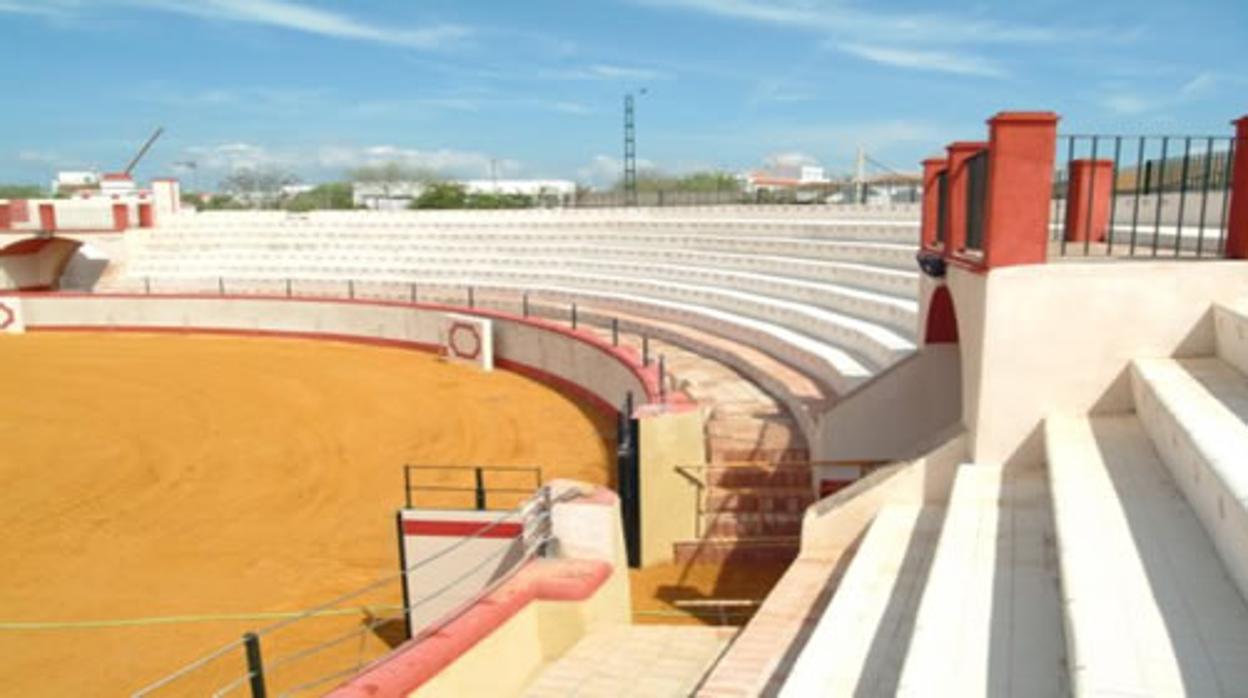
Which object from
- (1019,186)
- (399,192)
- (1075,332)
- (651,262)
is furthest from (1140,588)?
(399,192)

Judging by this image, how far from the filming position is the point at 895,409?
9195 millimetres

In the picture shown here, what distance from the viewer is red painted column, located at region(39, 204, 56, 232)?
33.1 m

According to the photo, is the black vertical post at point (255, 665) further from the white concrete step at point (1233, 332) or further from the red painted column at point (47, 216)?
the red painted column at point (47, 216)

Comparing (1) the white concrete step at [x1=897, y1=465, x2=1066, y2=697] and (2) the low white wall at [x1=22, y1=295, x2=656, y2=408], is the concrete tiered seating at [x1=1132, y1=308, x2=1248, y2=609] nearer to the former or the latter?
(1) the white concrete step at [x1=897, y1=465, x2=1066, y2=697]

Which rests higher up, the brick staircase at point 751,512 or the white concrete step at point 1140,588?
the white concrete step at point 1140,588

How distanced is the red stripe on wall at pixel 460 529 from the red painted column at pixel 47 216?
107ft

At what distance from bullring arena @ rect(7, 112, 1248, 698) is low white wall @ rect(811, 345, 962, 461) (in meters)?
0.04

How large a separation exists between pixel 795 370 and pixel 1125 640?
376 inches

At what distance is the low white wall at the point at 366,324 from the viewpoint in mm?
15828

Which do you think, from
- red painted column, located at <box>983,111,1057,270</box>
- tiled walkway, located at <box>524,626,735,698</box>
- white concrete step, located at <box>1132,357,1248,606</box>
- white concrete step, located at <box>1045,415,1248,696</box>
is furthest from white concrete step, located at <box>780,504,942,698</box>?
red painted column, located at <box>983,111,1057,270</box>

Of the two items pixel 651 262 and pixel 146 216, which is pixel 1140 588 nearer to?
pixel 651 262

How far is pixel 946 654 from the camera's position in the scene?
3766 mm

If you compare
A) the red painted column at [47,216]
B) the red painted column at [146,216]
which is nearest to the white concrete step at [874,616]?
the red painted column at [47,216]

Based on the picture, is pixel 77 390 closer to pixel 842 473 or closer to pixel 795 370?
pixel 795 370
